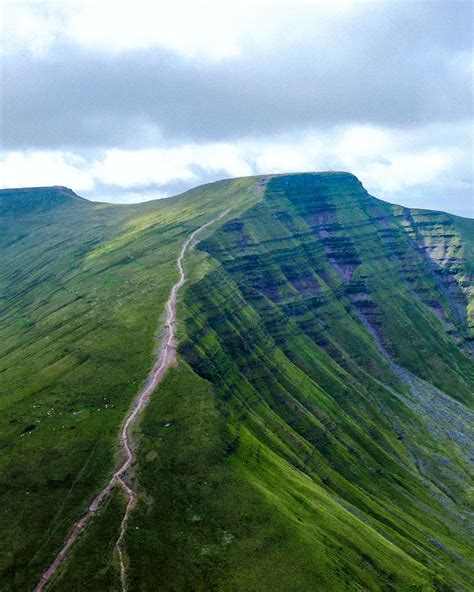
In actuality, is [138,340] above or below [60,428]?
above

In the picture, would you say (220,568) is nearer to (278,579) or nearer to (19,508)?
(278,579)

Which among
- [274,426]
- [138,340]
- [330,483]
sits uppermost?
[138,340]

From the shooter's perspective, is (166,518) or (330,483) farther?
(330,483)

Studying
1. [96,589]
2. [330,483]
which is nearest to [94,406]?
[96,589]

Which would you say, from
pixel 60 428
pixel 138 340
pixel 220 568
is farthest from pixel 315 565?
pixel 138 340

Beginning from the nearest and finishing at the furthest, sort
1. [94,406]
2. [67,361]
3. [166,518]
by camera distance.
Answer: [166,518] < [94,406] < [67,361]

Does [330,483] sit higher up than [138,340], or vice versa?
[138,340]

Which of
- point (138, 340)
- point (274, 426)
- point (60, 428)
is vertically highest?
point (138, 340)

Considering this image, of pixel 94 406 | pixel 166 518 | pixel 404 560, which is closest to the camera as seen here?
pixel 166 518

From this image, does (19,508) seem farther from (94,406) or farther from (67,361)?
(67,361)
